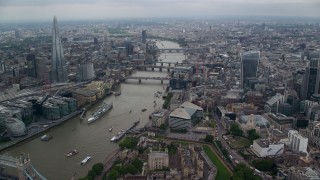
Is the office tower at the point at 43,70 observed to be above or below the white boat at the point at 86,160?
above

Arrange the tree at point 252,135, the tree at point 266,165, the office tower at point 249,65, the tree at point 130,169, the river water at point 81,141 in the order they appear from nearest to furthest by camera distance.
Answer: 1. the tree at point 130,169
2. the tree at point 266,165
3. the river water at point 81,141
4. the tree at point 252,135
5. the office tower at point 249,65

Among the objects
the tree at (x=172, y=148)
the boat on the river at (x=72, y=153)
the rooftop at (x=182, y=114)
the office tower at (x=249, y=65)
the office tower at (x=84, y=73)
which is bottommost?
the boat on the river at (x=72, y=153)

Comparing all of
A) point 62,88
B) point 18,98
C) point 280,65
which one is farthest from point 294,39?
point 18,98

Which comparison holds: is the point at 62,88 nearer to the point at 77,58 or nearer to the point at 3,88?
the point at 3,88

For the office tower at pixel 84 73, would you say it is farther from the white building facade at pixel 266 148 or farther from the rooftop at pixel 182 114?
the white building facade at pixel 266 148

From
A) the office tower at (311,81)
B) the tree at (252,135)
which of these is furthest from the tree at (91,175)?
the office tower at (311,81)

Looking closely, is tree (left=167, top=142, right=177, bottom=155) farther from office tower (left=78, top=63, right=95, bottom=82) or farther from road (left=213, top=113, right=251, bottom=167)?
office tower (left=78, top=63, right=95, bottom=82)

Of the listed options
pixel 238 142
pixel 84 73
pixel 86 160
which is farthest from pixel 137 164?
pixel 84 73
